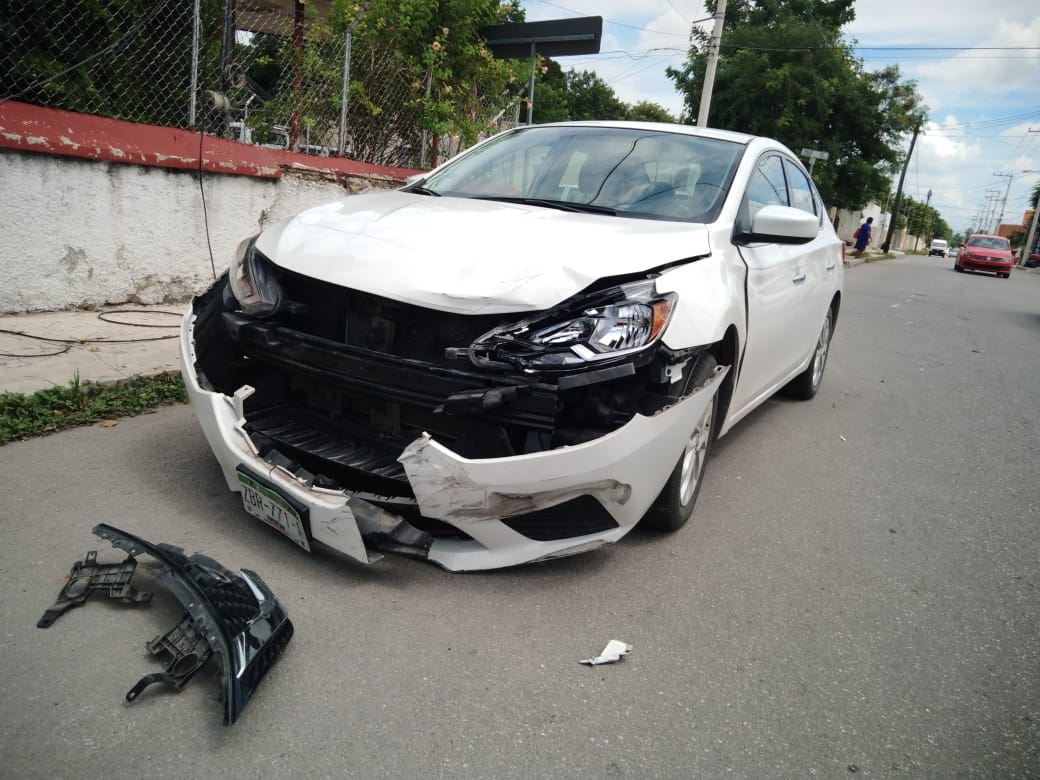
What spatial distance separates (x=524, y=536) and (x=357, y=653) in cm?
65

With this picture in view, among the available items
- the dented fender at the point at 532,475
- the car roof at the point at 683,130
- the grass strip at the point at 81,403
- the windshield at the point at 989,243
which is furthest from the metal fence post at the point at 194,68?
the windshield at the point at 989,243

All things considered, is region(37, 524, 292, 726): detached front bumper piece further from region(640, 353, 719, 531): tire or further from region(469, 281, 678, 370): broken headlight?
region(640, 353, 719, 531): tire

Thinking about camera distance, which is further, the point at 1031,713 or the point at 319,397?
the point at 319,397

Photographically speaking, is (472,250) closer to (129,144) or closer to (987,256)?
(129,144)

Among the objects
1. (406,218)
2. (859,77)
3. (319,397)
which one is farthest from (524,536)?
(859,77)

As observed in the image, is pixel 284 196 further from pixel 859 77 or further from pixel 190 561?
pixel 859 77

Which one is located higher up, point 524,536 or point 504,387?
point 504,387

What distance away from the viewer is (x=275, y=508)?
8.31 ft

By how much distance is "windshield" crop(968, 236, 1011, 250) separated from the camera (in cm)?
3091

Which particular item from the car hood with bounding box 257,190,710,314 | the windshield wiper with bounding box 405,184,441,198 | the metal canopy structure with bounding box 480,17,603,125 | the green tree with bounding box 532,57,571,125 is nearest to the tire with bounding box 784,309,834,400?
the car hood with bounding box 257,190,710,314

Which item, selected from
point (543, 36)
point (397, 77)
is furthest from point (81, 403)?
point (543, 36)

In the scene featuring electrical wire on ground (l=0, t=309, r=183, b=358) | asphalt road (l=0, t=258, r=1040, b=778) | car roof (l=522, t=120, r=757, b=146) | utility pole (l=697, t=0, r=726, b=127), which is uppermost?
utility pole (l=697, t=0, r=726, b=127)

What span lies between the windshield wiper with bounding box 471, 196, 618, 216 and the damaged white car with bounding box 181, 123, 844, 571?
0.20 metres

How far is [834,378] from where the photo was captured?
22.3ft
